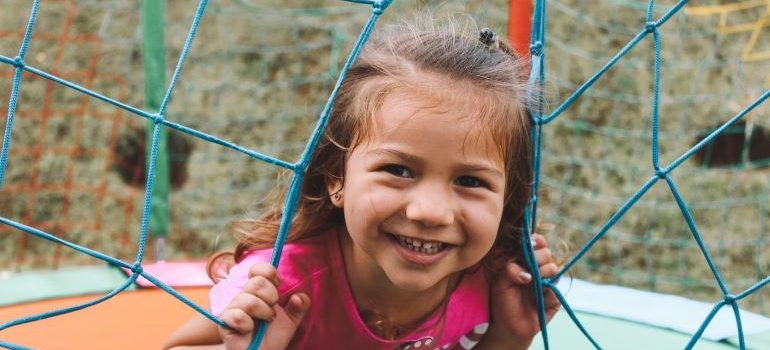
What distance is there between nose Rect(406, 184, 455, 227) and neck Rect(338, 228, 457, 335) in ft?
0.58

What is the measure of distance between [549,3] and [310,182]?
1567 millimetres

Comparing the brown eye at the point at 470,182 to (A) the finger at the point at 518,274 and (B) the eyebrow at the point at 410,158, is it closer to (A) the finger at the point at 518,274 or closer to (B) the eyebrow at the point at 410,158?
(B) the eyebrow at the point at 410,158

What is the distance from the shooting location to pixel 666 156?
2416 mm

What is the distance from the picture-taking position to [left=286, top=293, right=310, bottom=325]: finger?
95 centimetres

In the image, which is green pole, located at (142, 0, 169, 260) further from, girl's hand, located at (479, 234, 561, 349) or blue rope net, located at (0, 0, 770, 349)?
girl's hand, located at (479, 234, 561, 349)

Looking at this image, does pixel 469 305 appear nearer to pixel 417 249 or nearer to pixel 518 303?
pixel 518 303

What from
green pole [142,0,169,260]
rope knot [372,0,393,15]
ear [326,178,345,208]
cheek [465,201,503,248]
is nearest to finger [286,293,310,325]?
ear [326,178,345,208]

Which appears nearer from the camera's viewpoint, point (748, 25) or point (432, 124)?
point (432, 124)

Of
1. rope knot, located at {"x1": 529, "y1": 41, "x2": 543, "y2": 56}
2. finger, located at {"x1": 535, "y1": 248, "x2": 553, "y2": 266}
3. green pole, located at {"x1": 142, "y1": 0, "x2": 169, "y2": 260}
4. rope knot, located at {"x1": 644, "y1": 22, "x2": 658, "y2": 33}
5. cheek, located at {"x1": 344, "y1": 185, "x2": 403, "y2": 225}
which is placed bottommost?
finger, located at {"x1": 535, "y1": 248, "x2": 553, "y2": 266}

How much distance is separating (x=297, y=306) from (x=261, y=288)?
0.09m

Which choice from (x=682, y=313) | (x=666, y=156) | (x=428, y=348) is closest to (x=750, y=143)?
(x=666, y=156)

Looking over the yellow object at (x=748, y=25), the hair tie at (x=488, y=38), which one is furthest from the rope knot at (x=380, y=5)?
the yellow object at (x=748, y=25)

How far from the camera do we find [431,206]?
82 centimetres

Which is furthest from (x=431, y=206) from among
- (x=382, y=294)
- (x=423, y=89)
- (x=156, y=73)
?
(x=156, y=73)
